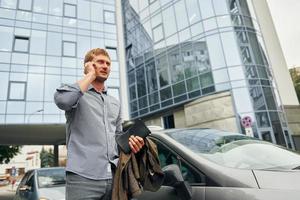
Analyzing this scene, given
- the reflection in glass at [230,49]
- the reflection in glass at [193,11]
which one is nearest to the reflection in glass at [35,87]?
the reflection in glass at [193,11]

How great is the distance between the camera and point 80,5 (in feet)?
76.2

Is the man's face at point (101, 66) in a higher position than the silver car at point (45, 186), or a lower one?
higher

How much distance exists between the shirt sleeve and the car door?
1.04 metres

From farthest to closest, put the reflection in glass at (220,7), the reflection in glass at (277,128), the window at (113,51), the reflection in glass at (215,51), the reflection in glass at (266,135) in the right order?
the window at (113,51) < the reflection in glass at (220,7) < the reflection in glass at (215,51) < the reflection in glass at (277,128) < the reflection in glass at (266,135)

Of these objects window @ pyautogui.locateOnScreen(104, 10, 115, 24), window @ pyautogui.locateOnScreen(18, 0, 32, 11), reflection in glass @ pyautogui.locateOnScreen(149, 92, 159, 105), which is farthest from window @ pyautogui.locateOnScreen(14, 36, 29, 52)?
reflection in glass @ pyautogui.locateOnScreen(149, 92, 159, 105)

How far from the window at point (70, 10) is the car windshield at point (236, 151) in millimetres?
22216

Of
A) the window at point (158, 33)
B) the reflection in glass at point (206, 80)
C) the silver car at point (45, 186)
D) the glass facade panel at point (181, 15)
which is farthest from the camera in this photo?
the window at point (158, 33)

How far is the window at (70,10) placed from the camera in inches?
882

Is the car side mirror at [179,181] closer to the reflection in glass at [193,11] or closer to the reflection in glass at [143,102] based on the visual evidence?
the reflection in glass at [193,11]

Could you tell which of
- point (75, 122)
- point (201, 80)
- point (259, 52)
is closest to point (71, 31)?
point (201, 80)

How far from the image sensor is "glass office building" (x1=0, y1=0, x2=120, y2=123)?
60.6ft

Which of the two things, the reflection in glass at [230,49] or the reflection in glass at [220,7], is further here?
the reflection in glass at [220,7]

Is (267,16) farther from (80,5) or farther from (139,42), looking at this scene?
(80,5)

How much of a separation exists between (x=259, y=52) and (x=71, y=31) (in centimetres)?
1469
